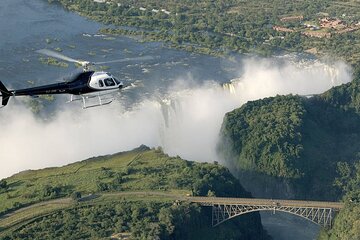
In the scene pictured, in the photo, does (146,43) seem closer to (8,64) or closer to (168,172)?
(8,64)

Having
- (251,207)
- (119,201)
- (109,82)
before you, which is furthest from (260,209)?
(109,82)

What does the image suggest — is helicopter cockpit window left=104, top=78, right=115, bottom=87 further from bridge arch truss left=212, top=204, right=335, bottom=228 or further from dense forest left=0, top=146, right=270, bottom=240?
bridge arch truss left=212, top=204, right=335, bottom=228

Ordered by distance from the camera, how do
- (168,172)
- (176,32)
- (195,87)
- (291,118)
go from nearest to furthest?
(168,172), (291,118), (195,87), (176,32)

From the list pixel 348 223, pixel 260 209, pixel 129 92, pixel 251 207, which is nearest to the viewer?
pixel 348 223

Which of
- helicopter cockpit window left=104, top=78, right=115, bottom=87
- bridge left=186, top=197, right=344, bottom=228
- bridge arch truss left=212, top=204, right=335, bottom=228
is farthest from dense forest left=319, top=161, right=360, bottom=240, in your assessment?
helicopter cockpit window left=104, top=78, right=115, bottom=87

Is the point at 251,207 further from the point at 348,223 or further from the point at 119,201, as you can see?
the point at 119,201

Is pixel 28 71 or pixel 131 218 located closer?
pixel 131 218

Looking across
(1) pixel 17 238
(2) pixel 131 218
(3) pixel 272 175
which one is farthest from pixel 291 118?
(1) pixel 17 238
